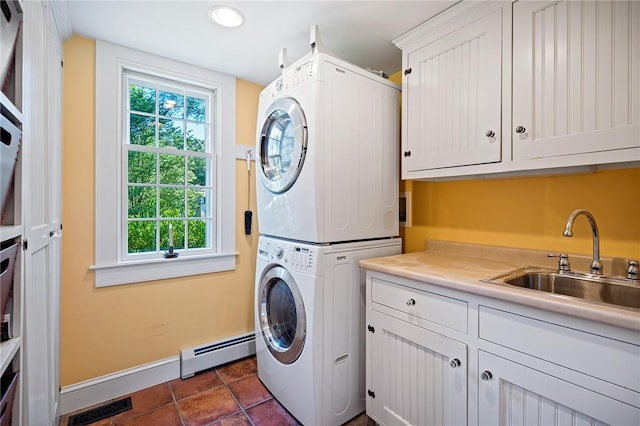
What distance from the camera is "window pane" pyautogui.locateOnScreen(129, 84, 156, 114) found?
6.84 ft

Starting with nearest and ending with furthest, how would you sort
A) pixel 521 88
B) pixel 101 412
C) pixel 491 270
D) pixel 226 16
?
pixel 521 88 < pixel 491 270 < pixel 226 16 < pixel 101 412

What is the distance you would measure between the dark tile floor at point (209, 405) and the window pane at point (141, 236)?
96 centimetres

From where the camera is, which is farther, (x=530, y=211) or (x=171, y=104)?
(x=171, y=104)

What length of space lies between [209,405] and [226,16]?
2314 millimetres

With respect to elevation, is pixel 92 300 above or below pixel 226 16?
below

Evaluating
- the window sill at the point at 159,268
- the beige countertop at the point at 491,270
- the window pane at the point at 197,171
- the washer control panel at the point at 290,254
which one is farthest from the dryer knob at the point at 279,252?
the window pane at the point at 197,171

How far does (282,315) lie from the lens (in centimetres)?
187

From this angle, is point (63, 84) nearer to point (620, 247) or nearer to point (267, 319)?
point (267, 319)

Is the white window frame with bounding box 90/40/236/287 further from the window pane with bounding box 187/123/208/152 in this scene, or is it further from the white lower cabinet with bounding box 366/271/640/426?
the white lower cabinet with bounding box 366/271/640/426

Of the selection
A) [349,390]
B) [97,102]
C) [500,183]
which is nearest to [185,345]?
[349,390]

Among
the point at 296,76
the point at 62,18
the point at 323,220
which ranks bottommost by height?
the point at 323,220

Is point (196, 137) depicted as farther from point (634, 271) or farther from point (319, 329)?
point (634, 271)

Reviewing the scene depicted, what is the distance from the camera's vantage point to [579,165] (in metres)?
1.16

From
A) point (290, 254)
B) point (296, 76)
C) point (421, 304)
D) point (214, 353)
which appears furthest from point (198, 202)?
point (421, 304)
